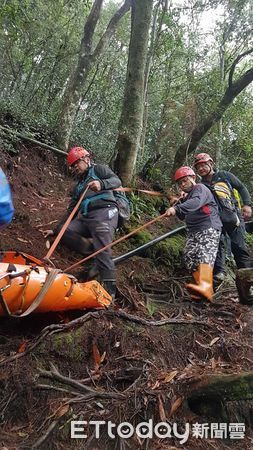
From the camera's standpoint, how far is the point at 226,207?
20.9ft

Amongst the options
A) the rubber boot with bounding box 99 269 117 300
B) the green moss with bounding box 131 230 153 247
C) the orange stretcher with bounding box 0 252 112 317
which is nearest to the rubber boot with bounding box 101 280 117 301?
the rubber boot with bounding box 99 269 117 300

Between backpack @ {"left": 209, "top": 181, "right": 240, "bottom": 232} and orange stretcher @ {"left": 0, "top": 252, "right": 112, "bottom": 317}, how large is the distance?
105 inches

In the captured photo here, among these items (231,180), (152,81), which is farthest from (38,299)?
(152,81)

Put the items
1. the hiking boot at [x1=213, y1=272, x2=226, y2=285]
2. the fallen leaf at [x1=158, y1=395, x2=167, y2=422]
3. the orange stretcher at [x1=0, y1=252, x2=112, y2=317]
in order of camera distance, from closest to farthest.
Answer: the fallen leaf at [x1=158, y1=395, x2=167, y2=422] → the orange stretcher at [x1=0, y1=252, x2=112, y2=317] → the hiking boot at [x1=213, y1=272, x2=226, y2=285]

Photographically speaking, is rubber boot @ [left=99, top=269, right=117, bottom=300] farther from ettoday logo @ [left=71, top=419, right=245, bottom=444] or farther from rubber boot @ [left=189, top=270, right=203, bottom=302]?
ettoday logo @ [left=71, top=419, right=245, bottom=444]

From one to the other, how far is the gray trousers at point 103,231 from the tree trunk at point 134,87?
9.09 feet

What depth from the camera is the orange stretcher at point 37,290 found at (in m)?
3.88

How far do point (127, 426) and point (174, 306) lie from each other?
2.85 meters

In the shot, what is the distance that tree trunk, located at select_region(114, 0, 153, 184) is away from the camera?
7895mm

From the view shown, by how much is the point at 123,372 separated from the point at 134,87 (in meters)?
5.84

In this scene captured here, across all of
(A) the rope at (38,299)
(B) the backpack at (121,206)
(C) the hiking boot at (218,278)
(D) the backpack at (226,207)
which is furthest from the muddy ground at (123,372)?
(D) the backpack at (226,207)

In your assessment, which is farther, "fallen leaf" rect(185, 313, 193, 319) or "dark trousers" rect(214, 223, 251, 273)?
"dark trousers" rect(214, 223, 251, 273)

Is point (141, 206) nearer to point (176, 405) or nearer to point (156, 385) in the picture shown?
point (156, 385)

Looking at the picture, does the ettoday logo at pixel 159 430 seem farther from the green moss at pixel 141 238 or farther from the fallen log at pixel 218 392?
the green moss at pixel 141 238
